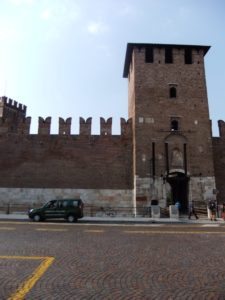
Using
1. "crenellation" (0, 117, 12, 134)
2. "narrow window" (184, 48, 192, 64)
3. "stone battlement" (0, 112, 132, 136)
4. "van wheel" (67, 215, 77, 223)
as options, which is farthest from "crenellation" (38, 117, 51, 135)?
"narrow window" (184, 48, 192, 64)

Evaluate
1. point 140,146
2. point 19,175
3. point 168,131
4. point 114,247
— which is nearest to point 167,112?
point 168,131

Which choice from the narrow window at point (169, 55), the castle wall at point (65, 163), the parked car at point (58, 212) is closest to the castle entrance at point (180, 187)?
the castle wall at point (65, 163)

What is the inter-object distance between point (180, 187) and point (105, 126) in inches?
303

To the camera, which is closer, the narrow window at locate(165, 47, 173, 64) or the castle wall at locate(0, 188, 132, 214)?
the castle wall at locate(0, 188, 132, 214)

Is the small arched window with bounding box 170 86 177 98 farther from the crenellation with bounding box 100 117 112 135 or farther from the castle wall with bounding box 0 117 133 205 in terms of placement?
the crenellation with bounding box 100 117 112 135

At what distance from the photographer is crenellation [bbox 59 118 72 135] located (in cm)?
2470

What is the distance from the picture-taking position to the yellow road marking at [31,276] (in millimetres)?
4891

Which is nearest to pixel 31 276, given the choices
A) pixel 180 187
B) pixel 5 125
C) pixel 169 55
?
pixel 180 187

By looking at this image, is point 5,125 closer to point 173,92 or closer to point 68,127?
point 68,127

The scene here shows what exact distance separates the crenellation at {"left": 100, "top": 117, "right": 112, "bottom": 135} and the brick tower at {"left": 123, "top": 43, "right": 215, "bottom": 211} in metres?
1.88

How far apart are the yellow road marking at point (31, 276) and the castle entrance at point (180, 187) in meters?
16.4

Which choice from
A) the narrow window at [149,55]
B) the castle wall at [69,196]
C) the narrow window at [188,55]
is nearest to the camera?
the castle wall at [69,196]

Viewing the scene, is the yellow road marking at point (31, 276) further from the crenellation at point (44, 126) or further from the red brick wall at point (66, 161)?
the crenellation at point (44, 126)

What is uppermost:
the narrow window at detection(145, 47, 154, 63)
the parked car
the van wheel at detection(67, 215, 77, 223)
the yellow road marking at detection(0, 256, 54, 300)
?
the narrow window at detection(145, 47, 154, 63)
